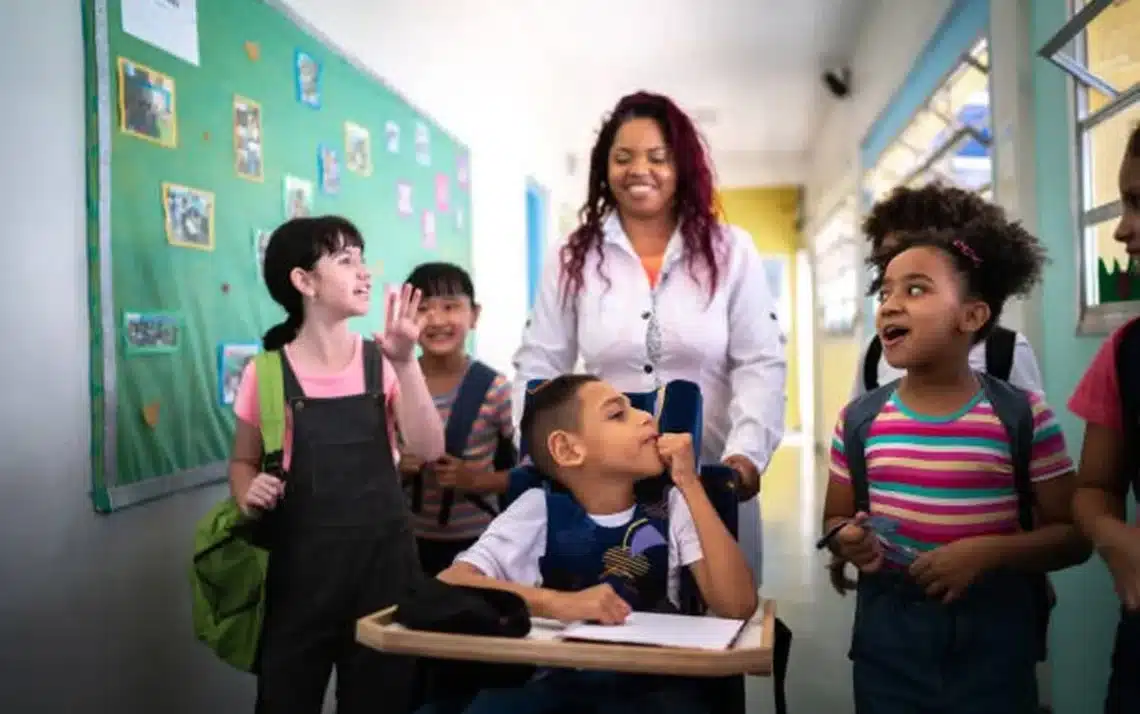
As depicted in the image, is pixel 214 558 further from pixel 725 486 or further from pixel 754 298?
pixel 754 298

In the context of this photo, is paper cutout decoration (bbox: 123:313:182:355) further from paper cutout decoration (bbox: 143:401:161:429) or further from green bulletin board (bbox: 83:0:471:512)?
paper cutout decoration (bbox: 143:401:161:429)

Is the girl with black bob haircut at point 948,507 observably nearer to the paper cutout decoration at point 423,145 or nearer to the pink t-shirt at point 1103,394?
the pink t-shirt at point 1103,394

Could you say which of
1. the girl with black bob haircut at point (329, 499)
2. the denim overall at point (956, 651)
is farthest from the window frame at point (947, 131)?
the girl with black bob haircut at point (329, 499)

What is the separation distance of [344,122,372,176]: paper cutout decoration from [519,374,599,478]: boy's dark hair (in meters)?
1.85

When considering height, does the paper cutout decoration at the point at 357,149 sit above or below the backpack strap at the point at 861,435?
above

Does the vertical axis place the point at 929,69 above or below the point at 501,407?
above

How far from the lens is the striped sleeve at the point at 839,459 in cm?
156

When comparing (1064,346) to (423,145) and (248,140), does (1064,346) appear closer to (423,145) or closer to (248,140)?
(248,140)

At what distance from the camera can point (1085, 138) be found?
2.34m

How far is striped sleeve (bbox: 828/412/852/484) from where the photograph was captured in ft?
5.12

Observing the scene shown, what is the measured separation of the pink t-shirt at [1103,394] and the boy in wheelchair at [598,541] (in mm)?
524

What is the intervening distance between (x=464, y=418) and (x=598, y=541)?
0.95 meters

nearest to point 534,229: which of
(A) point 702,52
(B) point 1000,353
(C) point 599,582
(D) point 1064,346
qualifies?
(A) point 702,52

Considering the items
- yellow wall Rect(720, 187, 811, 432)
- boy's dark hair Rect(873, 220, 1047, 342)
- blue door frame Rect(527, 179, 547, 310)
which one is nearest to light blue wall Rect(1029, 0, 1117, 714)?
boy's dark hair Rect(873, 220, 1047, 342)
